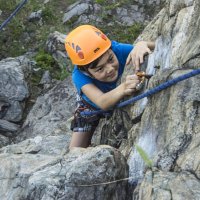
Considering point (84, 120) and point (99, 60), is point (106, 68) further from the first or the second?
point (84, 120)

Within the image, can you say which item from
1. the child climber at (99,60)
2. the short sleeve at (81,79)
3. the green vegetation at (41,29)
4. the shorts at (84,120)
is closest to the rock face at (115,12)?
the green vegetation at (41,29)

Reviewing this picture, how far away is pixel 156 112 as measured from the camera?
14.8ft

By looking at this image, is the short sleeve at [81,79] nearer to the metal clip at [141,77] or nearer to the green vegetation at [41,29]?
the metal clip at [141,77]

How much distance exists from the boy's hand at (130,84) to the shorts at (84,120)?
129 centimetres

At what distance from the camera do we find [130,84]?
5012mm

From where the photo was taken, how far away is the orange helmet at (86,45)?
555cm

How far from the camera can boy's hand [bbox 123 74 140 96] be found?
498 cm

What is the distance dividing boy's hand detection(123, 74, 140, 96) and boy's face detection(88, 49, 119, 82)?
602mm

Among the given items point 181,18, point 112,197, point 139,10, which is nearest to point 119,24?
point 139,10

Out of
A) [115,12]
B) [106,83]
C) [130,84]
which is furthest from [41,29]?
[130,84]

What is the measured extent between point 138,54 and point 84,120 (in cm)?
139

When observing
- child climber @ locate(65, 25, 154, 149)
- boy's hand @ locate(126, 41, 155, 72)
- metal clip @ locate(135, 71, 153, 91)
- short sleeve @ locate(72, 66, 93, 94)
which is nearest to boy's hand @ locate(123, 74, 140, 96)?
metal clip @ locate(135, 71, 153, 91)

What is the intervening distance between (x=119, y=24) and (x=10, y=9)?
3.19m

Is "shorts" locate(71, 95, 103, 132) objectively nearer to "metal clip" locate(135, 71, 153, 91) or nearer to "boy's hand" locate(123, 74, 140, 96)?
"boy's hand" locate(123, 74, 140, 96)
